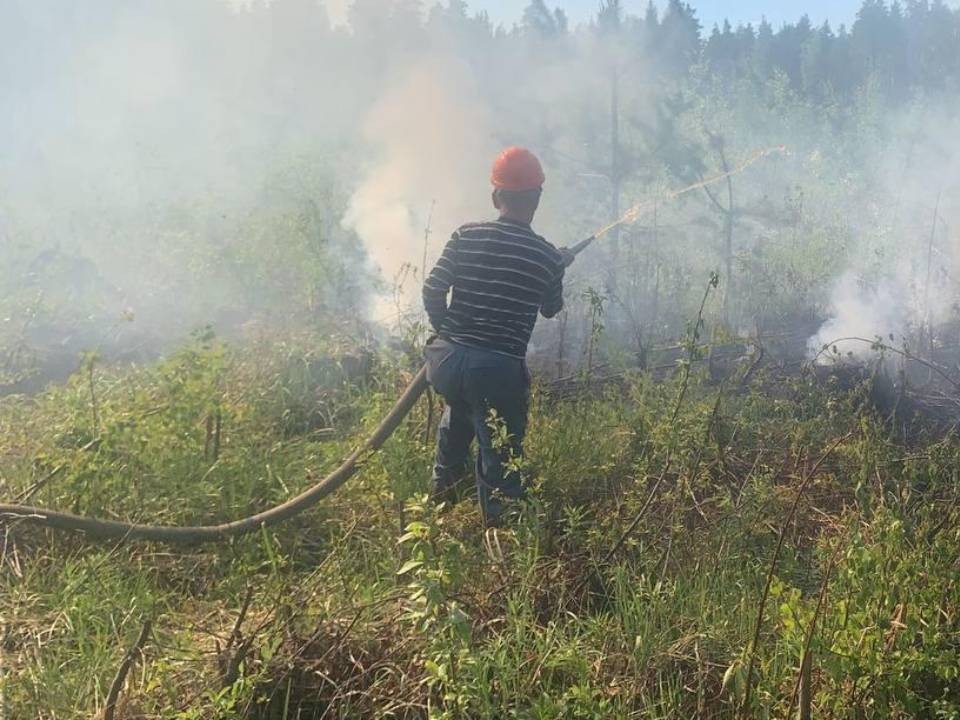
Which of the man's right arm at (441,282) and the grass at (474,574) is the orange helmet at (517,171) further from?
the grass at (474,574)

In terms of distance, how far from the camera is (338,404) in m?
4.74

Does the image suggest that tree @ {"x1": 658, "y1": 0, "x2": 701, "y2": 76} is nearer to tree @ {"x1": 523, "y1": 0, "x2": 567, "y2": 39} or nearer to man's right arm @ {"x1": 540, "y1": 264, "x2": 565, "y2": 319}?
tree @ {"x1": 523, "y1": 0, "x2": 567, "y2": 39}

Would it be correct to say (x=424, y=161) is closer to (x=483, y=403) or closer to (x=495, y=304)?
(x=495, y=304)

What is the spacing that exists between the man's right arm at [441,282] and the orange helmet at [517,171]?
349 mm

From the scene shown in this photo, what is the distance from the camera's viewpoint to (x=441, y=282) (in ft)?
11.4

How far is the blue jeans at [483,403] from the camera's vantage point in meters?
3.27

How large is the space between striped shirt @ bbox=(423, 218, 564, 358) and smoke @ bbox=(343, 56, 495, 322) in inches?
225

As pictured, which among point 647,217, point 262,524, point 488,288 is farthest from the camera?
point 647,217

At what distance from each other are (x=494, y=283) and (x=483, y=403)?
0.58 m

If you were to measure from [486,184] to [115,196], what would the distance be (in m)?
5.89

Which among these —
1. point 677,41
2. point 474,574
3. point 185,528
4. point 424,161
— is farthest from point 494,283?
point 677,41

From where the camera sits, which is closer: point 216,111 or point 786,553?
point 786,553

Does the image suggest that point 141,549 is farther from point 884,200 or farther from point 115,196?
point 884,200

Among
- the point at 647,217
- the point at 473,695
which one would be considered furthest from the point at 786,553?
the point at 647,217
